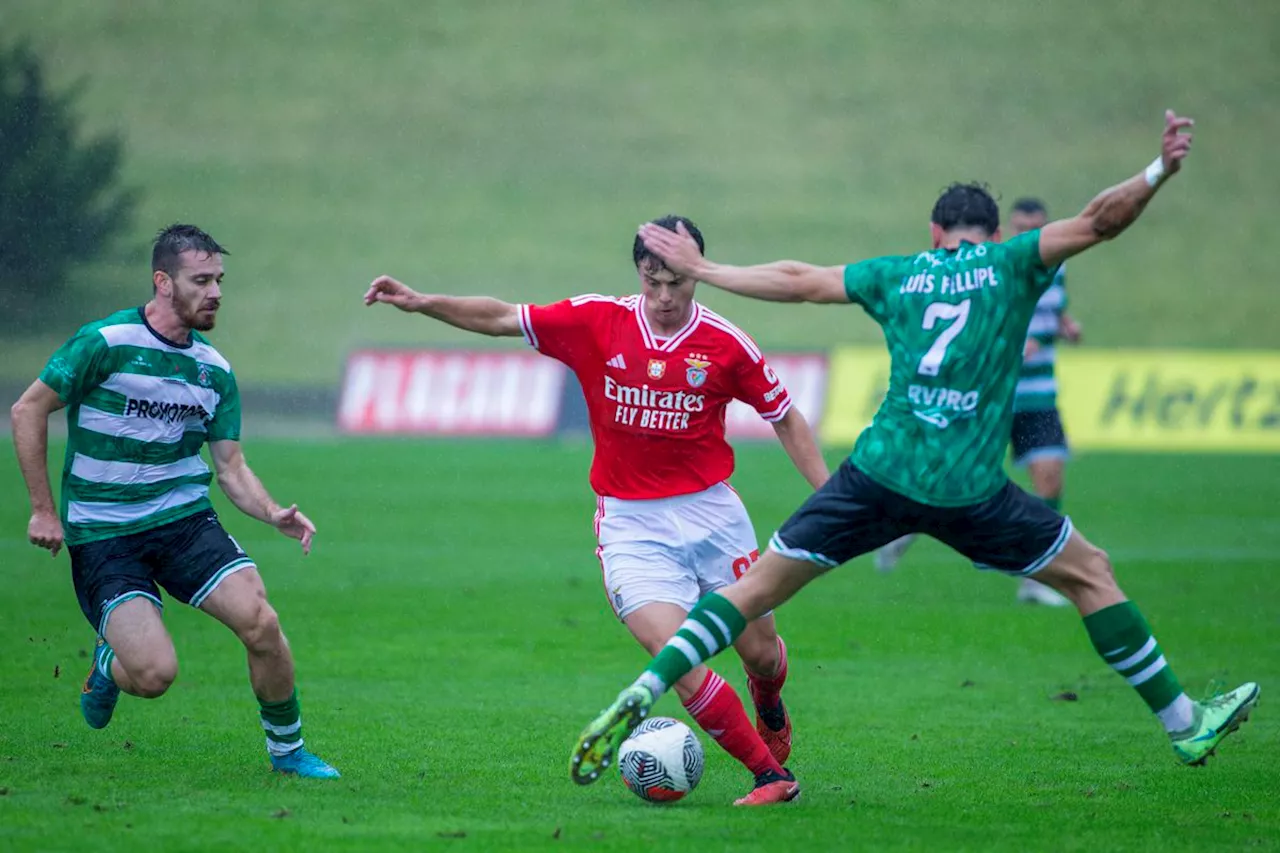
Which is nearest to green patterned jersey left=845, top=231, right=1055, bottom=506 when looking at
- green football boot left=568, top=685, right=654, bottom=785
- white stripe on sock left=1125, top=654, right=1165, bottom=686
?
white stripe on sock left=1125, top=654, right=1165, bottom=686

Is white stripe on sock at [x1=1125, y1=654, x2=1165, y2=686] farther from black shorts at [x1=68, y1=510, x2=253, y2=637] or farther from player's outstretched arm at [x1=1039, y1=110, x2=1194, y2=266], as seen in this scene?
black shorts at [x1=68, y1=510, x2=253, y2=637]

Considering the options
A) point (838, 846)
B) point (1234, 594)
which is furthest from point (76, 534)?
point (1234, 594)

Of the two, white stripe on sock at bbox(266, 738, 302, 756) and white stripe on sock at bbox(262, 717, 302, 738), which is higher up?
white stripe on sock at bbox(262, 717, 302, 738)

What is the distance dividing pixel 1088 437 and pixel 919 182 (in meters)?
20.0

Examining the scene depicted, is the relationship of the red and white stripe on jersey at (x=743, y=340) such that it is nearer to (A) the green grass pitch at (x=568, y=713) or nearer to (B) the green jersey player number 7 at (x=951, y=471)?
(B) the green jersey player number 7 at (x=951, y=471)

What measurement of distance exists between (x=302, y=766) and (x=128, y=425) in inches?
64.3

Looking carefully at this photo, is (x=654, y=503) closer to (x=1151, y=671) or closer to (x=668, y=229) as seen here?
(x=668, y=229)

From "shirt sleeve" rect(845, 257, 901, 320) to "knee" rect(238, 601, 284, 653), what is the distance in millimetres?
2733

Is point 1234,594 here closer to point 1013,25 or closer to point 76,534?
point 76,534

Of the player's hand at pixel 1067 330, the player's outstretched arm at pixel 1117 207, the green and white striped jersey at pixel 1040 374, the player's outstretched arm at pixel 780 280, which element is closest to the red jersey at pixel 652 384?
the player's outstretched arm at pixel 780 280

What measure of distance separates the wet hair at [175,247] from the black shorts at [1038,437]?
22.7 ft

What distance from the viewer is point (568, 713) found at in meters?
8.57

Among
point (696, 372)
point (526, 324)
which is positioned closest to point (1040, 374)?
point (696, 372)

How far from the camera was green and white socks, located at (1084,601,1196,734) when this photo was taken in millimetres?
6277
